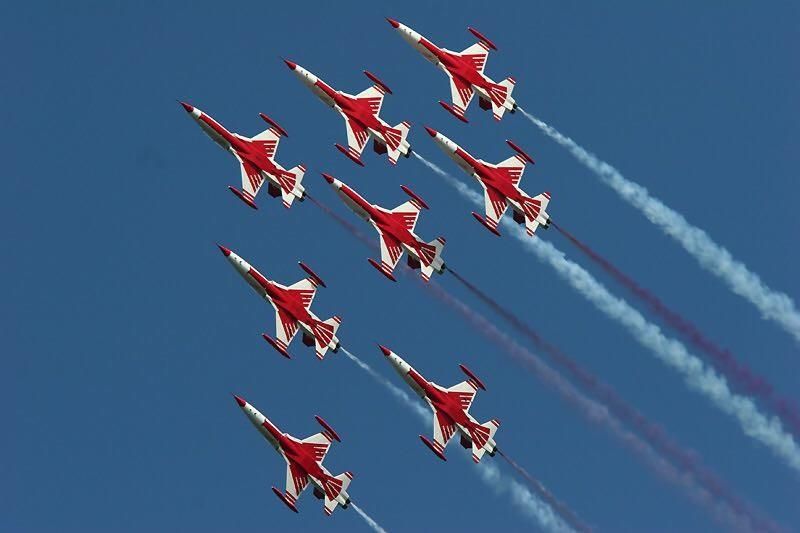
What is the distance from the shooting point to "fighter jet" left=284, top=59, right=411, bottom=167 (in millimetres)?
158000

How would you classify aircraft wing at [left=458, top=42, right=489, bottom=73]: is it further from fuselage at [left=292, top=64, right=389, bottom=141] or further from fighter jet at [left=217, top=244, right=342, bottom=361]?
fighter jet at [left=217, top=244, right=342, bottom=361]

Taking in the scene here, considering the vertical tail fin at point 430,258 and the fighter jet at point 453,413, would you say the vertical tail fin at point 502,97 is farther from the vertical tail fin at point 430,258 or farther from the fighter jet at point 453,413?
the fighter jet at point 453,413

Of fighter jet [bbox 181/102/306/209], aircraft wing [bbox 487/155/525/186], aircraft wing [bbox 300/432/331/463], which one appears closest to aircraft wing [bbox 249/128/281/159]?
fighter jet [bbox 181/102/306/209]

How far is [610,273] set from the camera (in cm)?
15712

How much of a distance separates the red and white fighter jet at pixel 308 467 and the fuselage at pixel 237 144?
13335 millimetres

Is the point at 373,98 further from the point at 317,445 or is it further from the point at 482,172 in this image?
the point at 317,445

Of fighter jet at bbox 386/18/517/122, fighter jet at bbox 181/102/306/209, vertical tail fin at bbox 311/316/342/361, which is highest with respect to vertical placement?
fighter jet at bbox 386/18/517/122

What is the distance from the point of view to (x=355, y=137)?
520 feet

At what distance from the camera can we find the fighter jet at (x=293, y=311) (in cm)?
15725

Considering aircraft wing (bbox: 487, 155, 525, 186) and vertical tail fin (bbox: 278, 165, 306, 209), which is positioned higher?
aircraft wing (bbox: 487, 155, 525, 186)

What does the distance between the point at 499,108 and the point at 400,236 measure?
9.48 m

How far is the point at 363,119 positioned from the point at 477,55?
25.7 ft

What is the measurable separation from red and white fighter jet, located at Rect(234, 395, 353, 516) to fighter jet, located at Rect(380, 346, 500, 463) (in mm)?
4938

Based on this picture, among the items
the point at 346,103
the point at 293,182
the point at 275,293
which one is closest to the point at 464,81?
the point at 346,103
